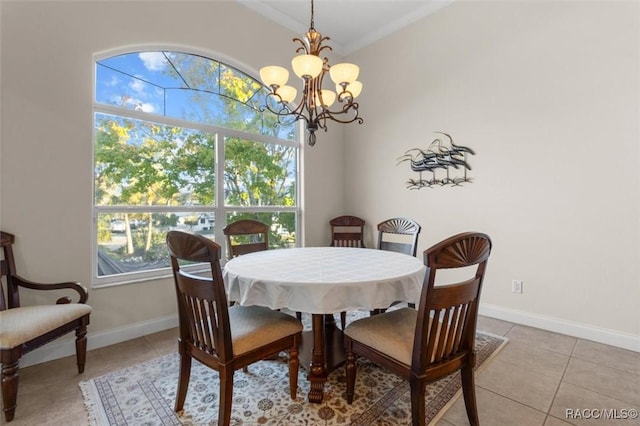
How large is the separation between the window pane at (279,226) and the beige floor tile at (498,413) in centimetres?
256

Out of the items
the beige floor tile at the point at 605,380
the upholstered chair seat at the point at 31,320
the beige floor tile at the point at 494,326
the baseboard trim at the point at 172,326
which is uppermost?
the upholstered chair seat at the point at 31,320

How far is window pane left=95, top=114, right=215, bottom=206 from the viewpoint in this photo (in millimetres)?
2471

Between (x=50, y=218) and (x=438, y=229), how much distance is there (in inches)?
142

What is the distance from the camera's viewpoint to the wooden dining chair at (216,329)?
1.30m

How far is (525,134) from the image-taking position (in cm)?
277

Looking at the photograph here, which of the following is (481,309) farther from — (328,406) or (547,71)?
(547,71)

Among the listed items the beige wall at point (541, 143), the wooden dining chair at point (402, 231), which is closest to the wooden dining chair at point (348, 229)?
the beige wall at point (541, 143)

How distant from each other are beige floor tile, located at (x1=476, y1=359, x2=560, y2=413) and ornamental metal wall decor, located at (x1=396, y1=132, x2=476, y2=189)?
1863 mm

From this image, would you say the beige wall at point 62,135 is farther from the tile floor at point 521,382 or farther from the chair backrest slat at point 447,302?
the chair backrest slat at point 447,302

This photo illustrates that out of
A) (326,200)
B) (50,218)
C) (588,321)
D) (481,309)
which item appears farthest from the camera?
(326,200)

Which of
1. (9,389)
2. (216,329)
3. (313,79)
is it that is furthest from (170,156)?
(216,329)

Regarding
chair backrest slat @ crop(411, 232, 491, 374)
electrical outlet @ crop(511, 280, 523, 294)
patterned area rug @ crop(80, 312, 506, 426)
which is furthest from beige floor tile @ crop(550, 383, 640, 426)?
electrical outlet @ crop(511, 280, 523, 294)

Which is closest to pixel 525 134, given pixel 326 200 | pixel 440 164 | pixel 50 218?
pixel 440 164

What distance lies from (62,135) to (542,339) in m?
4.20
